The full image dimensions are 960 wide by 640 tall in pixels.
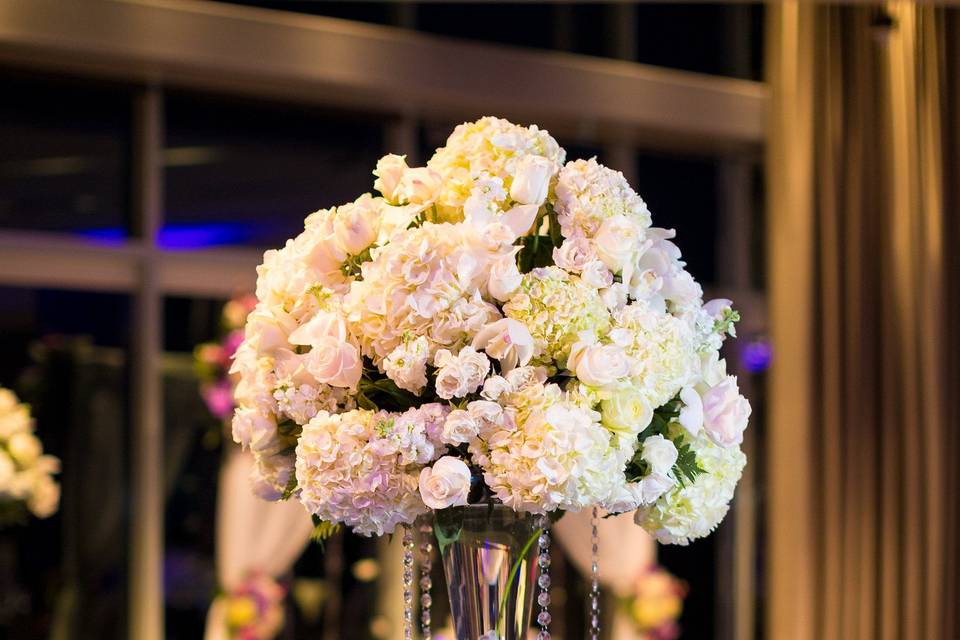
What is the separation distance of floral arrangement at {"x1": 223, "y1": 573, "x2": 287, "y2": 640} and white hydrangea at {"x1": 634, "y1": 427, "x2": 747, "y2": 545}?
4041 mm

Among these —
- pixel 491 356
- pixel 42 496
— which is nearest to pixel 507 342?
pixel 491 356

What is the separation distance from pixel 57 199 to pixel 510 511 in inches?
163

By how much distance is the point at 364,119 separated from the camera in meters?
6.02

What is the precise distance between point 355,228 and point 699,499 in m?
0.61

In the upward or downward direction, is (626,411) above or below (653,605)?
above

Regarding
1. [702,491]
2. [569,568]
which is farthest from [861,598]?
[702,491]

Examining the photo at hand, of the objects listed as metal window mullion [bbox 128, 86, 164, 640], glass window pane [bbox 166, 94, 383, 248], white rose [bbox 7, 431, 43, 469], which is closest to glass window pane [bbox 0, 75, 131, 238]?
metal window mullion [bbox 128, 86, 164, 640]

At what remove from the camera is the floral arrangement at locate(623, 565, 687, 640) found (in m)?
6.25

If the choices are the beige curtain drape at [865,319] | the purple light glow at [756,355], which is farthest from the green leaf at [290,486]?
the purple light glow at [756,355]

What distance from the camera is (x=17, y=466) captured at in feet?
16.1

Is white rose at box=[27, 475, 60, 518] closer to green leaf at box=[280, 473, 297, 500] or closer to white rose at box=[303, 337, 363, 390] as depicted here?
green leaf at box=[280, 473, 297, 500]

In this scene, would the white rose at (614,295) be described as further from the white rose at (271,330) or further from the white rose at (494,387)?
the white rose at (271,330)

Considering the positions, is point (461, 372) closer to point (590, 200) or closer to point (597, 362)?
point (597, 362)

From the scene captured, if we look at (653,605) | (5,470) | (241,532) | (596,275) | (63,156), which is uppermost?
(63,156)
